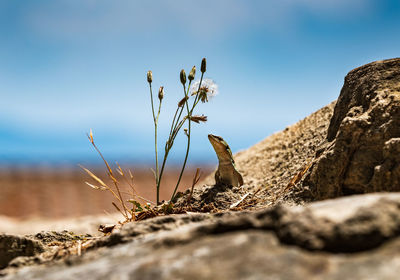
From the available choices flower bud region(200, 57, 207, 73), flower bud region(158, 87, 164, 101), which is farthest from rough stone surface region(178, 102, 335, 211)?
flower bud region(200, 57, 207, 73)

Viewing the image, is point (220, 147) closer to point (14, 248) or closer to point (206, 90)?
point (206, 90)

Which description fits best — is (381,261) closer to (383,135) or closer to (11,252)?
(383,135)

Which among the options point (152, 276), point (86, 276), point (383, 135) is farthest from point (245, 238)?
point (383, 135)

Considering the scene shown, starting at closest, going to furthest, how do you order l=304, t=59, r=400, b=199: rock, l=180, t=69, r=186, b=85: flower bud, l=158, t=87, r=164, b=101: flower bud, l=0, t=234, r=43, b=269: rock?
l=304, t=59, r=400, b=199: rock < l=0, t=234, r=43, b=269: rock < l=180, t=69, r=186, b=85: flower bud < l=158, t=87, r=164, b=101: flower bud

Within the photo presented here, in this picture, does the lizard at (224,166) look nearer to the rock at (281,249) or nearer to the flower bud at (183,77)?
the flower bud at (183,77)

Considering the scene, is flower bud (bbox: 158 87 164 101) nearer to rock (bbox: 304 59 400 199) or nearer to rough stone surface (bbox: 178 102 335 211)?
rough stone surface (bbox: 178 102 335 211)

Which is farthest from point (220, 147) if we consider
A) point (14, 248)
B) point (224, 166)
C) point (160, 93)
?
point (14, 248)

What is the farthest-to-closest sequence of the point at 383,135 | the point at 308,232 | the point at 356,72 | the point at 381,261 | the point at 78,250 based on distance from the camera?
the point at 356,72, the point at 383,135, the point at 78,250, the point at 308,232, the point at 381,261
